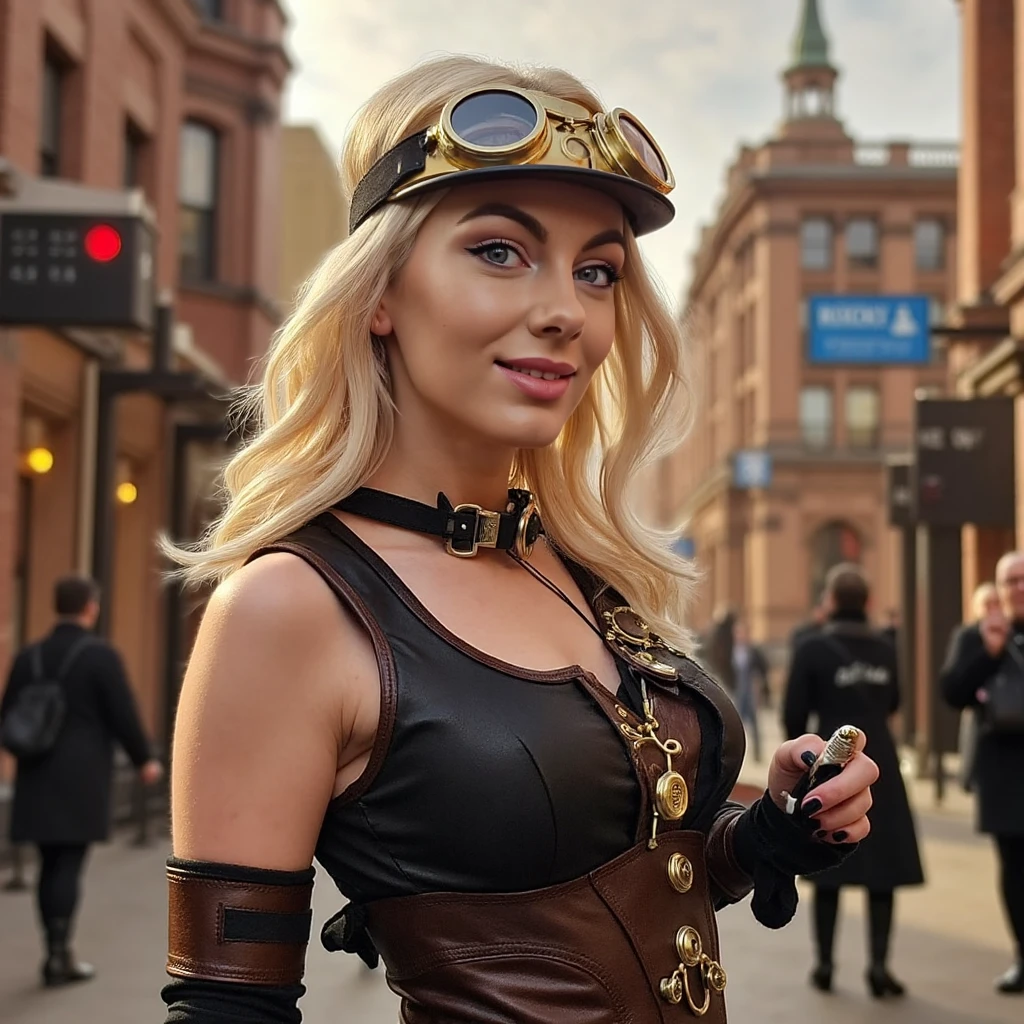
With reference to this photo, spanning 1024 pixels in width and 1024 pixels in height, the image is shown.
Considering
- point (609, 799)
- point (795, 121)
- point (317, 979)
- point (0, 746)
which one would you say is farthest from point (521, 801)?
point (795, 121)

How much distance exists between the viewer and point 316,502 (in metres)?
1.92

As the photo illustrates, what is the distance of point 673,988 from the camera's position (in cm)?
182

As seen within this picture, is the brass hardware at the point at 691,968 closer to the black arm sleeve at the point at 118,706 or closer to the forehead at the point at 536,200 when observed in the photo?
the forehead at the point at 536,200

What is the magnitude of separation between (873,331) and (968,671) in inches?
368

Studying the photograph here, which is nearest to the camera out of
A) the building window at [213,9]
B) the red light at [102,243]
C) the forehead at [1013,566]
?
the forehead at [1013,566]

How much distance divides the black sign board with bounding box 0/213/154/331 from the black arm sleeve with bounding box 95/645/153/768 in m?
2.28

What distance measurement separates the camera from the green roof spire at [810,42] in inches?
2227

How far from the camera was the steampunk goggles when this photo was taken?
1892 millimetres

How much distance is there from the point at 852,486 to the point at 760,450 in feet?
10.3

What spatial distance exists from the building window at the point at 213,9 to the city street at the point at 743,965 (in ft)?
42.7

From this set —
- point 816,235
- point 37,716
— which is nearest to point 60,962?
point 37,716

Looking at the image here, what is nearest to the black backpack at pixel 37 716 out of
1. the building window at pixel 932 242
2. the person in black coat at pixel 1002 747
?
the person in black coat at pixel 1002 747

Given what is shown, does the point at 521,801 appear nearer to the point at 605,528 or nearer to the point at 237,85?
the point at 605,528

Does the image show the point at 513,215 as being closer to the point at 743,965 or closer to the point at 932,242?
the point at 743,965
